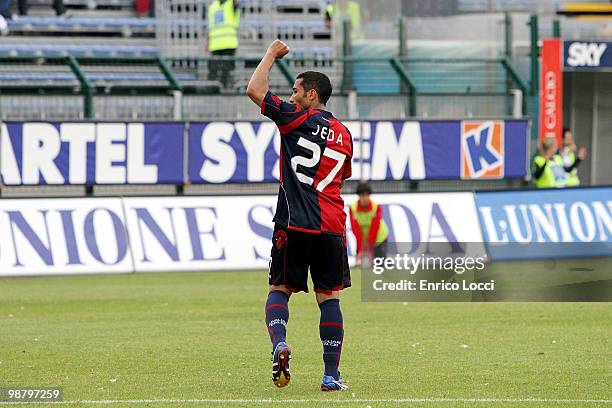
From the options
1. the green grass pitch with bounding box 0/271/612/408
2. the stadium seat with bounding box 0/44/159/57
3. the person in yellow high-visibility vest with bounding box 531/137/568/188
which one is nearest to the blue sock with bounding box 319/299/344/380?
the green grass pitch with bounding box 0/271/612/408

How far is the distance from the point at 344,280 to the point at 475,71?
58.6 feet

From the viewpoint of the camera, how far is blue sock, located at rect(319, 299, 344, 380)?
30.2 ft

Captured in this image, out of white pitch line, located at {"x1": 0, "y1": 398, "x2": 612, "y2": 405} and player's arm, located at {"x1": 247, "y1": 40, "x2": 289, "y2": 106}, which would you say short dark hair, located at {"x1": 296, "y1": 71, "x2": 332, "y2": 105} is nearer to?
player's arm, located at {"x1": 247, "y1": 40, "x2": 289, "y2": 106}

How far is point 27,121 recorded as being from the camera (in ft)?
74.0

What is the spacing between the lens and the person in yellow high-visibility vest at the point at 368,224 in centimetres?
2175

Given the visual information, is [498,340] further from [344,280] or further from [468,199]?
[468,199]

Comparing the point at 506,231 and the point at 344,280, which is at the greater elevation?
the point at 344,280

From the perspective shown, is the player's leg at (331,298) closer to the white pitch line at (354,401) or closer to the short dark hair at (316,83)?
the white pitch line at (354,401)

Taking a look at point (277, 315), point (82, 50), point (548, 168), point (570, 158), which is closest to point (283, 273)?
point (277, 315)

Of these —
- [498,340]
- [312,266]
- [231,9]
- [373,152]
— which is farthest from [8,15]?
[312,266]

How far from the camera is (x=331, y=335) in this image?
9234 mm

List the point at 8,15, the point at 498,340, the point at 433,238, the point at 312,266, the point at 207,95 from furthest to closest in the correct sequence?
the point at 8,15 → the point at 207,95 → the point at 433,238 → the point at 498,340 → the point at 312,266

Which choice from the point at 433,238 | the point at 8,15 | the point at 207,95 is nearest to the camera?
the point at 433,238

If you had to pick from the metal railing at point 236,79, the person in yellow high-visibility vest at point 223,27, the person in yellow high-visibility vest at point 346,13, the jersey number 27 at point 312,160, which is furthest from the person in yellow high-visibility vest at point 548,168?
the jersey number 27 at point 312,160
